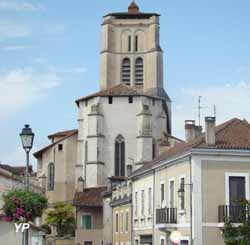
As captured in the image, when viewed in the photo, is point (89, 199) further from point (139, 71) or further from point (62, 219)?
point (139, 71)

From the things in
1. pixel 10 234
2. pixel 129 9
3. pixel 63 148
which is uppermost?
pixel 129 9

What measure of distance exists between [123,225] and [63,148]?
43037 millimetres

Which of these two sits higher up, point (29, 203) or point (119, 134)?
point (119, 134)

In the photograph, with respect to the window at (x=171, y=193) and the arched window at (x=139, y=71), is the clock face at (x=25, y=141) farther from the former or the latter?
the arched window at (x=139, y=71)

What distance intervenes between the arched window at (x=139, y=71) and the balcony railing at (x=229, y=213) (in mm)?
67512

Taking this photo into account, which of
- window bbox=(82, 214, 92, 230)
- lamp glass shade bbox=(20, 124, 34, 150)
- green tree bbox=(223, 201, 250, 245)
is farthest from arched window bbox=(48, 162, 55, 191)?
lamp glass shade bbox=(20, 124, 34, 150)

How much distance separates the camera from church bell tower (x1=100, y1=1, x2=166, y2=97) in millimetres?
99000

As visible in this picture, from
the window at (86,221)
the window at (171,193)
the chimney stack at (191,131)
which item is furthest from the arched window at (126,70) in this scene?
the window at (171,193)

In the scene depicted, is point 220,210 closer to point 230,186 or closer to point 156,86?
point 230,186

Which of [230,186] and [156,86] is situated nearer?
[230,186]

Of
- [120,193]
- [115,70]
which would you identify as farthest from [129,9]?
[120,193]

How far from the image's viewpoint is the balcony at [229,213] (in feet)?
103

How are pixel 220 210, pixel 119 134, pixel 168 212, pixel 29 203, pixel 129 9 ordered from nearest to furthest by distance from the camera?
pixel 29 203 → pixel 220 210 → pixel 168 212 → pixel 119 134 → pixel 129 9

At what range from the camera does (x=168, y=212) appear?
35875 mm
